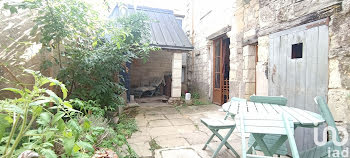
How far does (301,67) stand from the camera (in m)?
2.30

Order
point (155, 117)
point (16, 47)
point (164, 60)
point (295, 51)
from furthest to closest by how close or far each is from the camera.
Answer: point (164, 60), point (155, 117), point (295, 51), point (16, 47)

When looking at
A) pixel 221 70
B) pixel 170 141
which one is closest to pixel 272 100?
pixel 170 141

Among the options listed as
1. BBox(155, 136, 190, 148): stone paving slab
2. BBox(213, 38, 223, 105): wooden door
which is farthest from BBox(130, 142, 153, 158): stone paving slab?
BBox(213, 38, 223, 105): wooden door

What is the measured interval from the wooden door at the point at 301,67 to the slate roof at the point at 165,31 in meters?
3.31

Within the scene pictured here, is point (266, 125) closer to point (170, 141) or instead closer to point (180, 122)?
point (170, 141)

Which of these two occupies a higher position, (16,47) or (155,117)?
(16,47)

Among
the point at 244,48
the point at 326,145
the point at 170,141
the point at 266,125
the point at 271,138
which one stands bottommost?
the point at 170,141

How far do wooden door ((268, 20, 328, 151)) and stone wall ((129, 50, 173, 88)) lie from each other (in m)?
6.26

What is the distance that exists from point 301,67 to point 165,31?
483cm

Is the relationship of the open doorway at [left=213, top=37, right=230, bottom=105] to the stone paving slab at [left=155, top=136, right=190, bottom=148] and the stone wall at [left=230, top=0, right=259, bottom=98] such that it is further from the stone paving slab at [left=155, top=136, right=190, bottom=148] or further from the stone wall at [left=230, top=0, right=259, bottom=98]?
the stone paving slab at [left=155, top=136, right=190, bottom=148]

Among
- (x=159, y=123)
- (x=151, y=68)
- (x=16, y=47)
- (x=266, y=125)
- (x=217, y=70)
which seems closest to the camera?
(x=266, y=125)

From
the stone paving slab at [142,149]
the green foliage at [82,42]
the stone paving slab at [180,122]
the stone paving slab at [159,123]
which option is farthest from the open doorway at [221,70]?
the stone paving slab at [142,149]

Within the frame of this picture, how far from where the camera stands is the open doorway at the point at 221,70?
558 centimetres

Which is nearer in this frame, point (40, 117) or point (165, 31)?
point (40, 117)
